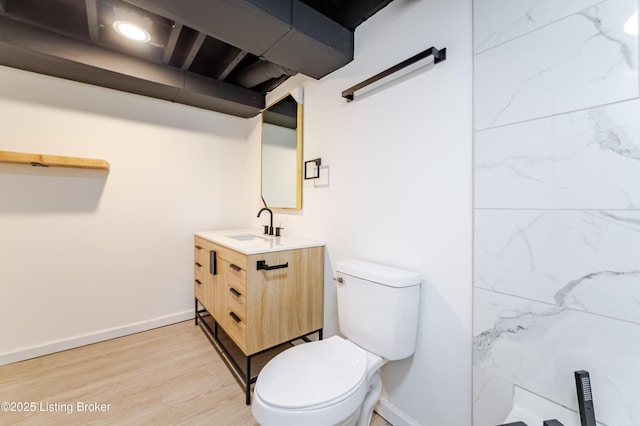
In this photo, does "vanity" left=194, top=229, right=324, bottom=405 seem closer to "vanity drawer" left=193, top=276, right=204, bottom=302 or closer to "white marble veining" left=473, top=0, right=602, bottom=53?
"vanity drawer" left=193, top=276, right=204, bottom=302

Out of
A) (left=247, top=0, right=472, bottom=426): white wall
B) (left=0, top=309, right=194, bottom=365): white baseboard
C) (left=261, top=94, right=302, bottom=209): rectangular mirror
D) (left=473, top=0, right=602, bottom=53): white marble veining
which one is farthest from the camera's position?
(left=261, top=94, right=302, bottom=209): rectangular mirror

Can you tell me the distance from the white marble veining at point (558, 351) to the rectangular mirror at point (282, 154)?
4.84 feet

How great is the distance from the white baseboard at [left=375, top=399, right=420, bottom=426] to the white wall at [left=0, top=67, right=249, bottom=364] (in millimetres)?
2051

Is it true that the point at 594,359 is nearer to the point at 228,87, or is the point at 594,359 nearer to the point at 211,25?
the point at 211,25

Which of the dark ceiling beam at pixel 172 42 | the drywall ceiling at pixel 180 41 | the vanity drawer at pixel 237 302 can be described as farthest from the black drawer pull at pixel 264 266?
the dark ceiling beam at pixel 172 42

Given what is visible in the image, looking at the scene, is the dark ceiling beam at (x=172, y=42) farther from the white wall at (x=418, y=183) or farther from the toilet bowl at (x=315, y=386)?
the toilet bowl at (x=315, y=386)

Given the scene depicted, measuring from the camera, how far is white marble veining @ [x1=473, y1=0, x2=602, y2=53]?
86cm

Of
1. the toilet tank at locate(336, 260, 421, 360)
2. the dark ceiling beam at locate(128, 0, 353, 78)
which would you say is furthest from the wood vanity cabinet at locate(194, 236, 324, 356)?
the dark ceiling beam at locate(128, 0, 353, 78)

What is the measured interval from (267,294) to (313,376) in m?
0.62

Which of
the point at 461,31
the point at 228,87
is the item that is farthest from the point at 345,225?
the point at 228,87

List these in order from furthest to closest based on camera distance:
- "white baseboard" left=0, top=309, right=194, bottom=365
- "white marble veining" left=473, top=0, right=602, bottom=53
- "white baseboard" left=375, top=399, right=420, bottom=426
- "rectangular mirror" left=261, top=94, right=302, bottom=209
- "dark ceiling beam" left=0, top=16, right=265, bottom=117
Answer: "rectangular mirror" left=261, top=94, right=302, bottom=209, "white baseboard" left=0, top=309, right=194, bottom=365, "dark ceiling beam" left=0, top=16, right=265, bottom=117, "white baseboard" left=375, top=399, right=420, bottom=426, "white marble veining" left=473, top=0, right=602, bottom=53

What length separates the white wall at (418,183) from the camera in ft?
3.71

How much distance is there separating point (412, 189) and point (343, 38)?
1075mm

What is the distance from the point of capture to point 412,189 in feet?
4.31
